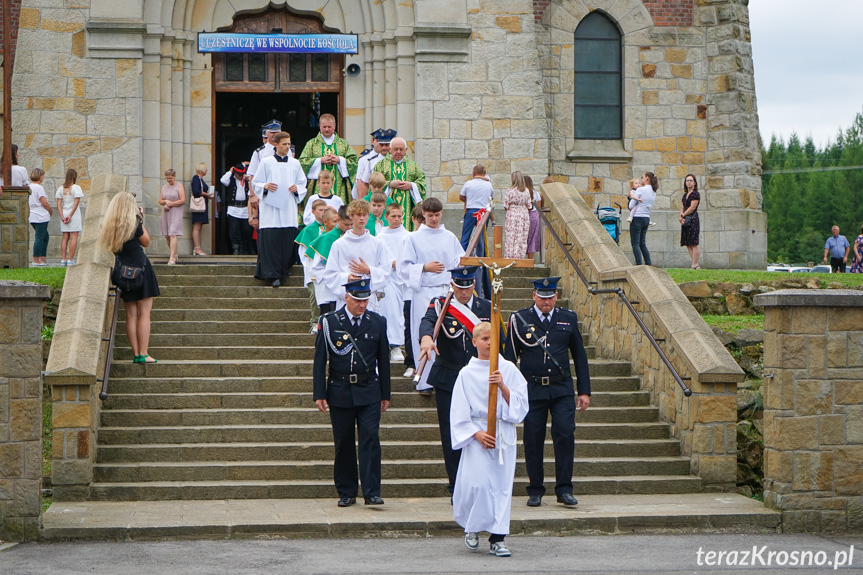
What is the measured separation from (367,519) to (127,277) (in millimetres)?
3846

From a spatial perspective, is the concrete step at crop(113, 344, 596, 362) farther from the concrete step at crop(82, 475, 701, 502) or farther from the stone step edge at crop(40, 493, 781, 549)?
the stone step edge at crop(40, 493, 781, 549)

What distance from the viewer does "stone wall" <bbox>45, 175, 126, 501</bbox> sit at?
10.1m

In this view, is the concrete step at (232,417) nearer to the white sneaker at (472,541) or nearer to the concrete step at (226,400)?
the concrete step at (226,400)

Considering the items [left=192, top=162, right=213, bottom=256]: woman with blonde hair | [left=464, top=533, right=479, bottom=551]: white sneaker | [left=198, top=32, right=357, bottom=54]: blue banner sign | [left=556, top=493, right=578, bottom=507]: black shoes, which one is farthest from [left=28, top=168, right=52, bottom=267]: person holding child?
[left=464, top=533, right=479, bottom=551]: white sneaker

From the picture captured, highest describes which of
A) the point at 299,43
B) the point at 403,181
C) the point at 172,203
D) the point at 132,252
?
the point at 299,43

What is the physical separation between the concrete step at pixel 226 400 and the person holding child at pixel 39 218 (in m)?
7.08

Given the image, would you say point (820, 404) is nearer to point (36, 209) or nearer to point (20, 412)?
point (20, 412)

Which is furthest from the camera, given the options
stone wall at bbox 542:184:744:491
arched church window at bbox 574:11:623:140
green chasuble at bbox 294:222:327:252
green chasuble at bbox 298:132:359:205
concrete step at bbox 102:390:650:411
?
arched church window at bbox 574:11:623:140

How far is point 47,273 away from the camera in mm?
15383

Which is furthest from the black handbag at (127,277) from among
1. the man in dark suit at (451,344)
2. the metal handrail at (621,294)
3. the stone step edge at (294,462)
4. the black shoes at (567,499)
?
the metal handrail at (621,294)

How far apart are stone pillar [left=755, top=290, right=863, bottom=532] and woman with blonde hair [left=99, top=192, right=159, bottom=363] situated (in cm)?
577

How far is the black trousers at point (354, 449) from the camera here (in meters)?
9.79

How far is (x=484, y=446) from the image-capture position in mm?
8617

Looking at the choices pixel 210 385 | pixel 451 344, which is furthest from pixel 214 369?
pixel 451 344
